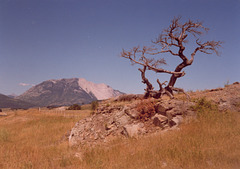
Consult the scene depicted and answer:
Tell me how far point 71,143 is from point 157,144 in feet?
22.6

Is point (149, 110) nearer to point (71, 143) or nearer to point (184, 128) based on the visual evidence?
point (184, 128)

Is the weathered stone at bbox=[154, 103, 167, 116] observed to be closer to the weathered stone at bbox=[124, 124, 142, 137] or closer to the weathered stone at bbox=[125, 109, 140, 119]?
the weathered stone at bbox=[125, 109, 140, 119]

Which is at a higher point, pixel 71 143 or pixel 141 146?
pixel 141 146

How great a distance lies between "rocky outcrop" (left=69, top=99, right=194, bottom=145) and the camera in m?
9.56

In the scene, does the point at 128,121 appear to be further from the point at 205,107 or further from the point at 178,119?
the point at 205,107

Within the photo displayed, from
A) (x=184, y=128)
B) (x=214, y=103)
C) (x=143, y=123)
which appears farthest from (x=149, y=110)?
(x=214, y=103)

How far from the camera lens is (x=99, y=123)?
12156 mm

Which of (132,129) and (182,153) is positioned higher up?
(132,129)

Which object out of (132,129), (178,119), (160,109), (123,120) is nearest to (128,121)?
(123,120)

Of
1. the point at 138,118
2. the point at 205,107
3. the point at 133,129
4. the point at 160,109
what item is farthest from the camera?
the point at 138,118

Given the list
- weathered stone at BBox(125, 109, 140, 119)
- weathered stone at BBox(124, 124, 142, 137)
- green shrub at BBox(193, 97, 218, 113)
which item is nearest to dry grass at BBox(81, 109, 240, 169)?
green shrub at BBox(193, 97, 218, 113)

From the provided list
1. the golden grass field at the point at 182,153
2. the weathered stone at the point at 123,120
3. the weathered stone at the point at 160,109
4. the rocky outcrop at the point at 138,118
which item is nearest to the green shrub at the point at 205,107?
Result: the rocky outcrop at the point at 138,118

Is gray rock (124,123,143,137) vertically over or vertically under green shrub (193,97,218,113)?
under

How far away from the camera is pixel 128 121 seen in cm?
1087
